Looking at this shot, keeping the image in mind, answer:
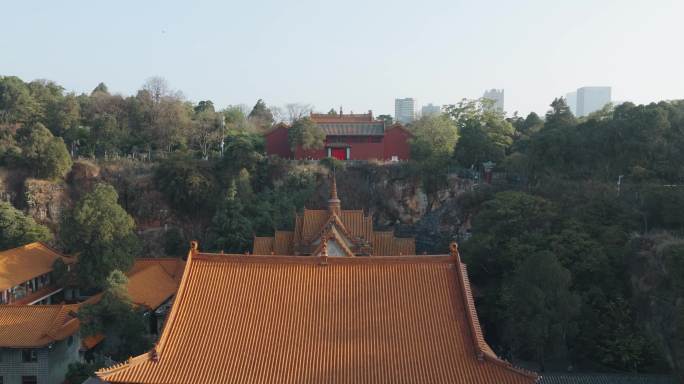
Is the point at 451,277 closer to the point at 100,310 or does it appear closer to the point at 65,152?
the point at 100,310

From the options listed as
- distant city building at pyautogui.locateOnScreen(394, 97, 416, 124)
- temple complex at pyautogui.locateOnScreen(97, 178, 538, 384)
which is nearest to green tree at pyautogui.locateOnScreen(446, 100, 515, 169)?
temple complex at pyautogui.locateOnScreen(97, 178, 538, 384)

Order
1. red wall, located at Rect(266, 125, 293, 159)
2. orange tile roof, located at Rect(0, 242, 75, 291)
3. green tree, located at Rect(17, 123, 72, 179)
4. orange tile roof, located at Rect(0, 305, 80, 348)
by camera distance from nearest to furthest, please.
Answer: orange tile roof, located at Rect(0, 305, 80, 348) → orange tile roof, located at Rect(0, 242, 75, 291) → green tree, located at Rect(17, 123, 72, 179) → red wall, located at Rect(266, 125, 293, 159)

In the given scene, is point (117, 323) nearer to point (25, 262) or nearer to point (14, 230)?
point (25, 262)

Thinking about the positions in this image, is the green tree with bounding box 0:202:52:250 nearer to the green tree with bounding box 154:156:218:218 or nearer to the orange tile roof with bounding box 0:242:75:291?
the orange tile roof with bounding box 0:242:75:291

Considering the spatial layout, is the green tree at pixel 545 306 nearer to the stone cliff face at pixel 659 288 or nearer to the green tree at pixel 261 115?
the stone cliff face at pixel 659 288

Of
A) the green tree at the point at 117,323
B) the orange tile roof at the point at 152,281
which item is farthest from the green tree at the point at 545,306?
the orange tile roof at the point at 152,281

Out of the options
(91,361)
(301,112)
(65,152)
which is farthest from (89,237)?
(301,112)

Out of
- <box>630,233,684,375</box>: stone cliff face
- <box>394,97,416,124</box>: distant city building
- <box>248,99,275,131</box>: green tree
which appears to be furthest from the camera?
<box>394,97,416,124</box>: distant city building
